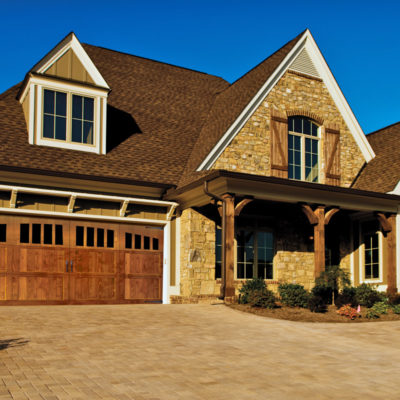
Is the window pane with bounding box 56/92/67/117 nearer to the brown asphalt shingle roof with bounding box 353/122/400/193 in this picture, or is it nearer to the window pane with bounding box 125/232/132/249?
the window pane with bounding box 125/232/132/249

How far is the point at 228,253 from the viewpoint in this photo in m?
14.3

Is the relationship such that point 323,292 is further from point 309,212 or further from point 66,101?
point 66,101

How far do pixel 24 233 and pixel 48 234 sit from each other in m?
0.64

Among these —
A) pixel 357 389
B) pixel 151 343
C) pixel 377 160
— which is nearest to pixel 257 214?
pixel 377 160

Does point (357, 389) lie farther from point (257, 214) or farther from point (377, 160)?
point (377, 160)

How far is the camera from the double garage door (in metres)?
14.5

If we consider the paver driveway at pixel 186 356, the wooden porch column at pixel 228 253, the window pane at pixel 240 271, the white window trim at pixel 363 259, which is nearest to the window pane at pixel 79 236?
the paver driveway at pixel 186 356

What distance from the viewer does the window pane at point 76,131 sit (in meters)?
16.1

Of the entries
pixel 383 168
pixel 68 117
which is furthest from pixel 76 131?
pixel 383 168

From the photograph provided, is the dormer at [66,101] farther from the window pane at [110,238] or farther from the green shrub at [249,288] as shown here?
the green shrub at [249,288]

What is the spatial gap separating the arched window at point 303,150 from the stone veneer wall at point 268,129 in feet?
0.98

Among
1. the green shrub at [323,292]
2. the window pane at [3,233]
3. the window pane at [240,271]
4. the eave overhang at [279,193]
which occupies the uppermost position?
the eave overhang at [279,193]

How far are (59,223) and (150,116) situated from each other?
5585 millimetres

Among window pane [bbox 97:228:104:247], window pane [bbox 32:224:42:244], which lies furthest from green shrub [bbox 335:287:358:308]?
window pane [bbox 32:224:42:244]
